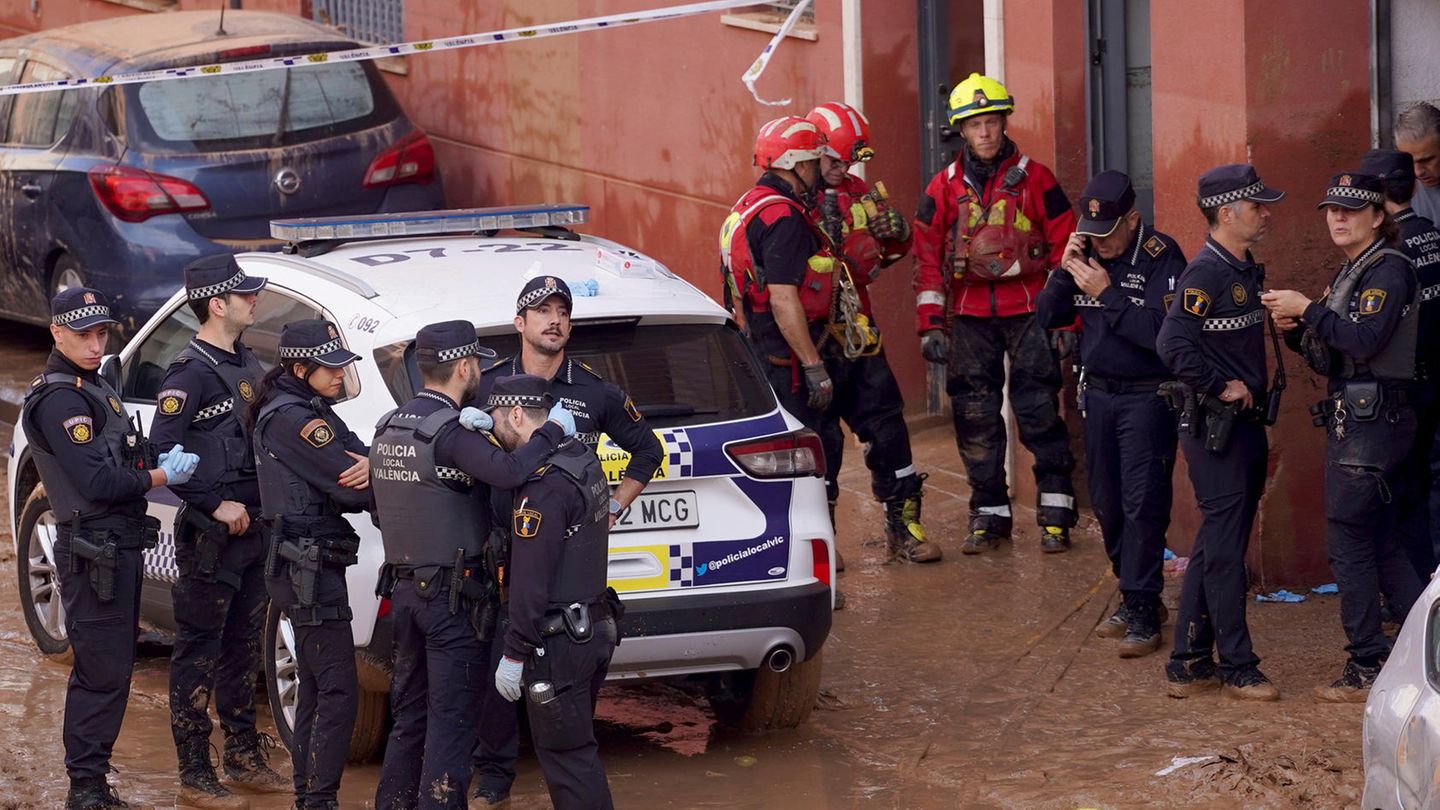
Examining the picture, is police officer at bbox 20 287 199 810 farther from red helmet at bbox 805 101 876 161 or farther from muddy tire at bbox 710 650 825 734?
red helmet at bbox 805 101 876 161

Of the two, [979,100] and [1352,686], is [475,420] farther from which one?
[979,100]

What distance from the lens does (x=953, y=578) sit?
898 centimetres

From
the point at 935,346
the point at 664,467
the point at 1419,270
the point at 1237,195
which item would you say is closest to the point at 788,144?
the point at 935,346

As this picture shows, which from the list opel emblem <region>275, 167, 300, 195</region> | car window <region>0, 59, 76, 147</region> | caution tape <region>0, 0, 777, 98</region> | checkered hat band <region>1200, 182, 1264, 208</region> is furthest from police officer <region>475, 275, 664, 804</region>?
car window <region>0, 59, 76, 147</region>

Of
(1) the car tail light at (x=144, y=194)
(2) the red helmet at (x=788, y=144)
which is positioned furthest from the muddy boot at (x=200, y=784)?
(1) the car tail light at (x=144, y=194)

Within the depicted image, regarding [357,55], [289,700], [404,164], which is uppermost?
[357,55]

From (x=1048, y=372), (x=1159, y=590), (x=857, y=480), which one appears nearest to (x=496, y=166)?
(x=857, y=480)

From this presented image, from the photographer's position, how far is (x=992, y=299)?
912cm

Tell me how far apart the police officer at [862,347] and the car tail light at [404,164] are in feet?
13.1

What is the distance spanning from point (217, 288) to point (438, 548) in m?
1.44

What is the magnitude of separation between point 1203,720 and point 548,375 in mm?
2553

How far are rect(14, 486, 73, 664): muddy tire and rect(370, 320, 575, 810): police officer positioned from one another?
2.67 m

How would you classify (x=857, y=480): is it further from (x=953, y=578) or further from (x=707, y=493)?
(x=707, y=493)

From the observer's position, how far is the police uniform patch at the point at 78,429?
6.39 m
